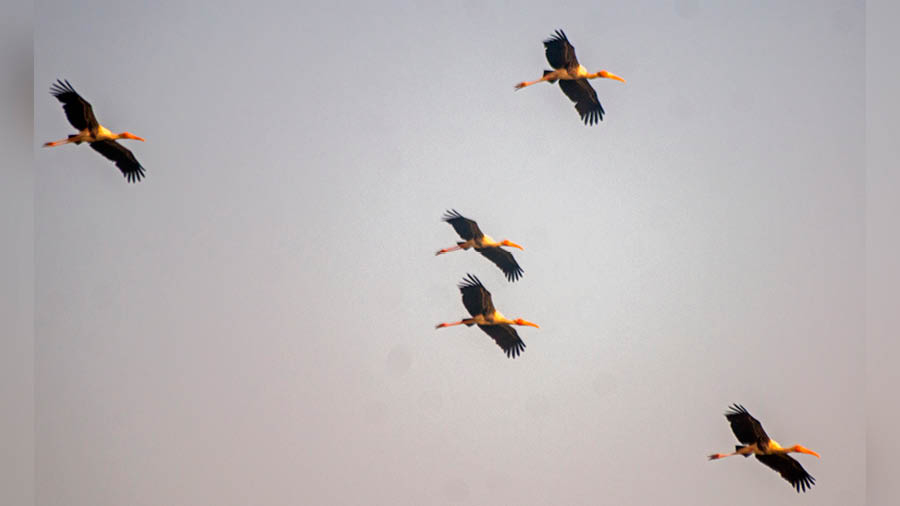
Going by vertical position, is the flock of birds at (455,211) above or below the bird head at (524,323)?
above

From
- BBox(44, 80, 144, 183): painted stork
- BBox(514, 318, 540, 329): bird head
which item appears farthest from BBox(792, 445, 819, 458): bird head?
BBox(44, 80, 144, 183): painted stork

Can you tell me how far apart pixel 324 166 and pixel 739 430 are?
1.35 metres

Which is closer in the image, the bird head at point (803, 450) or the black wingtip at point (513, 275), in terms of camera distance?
the bird head at point (803, 450)

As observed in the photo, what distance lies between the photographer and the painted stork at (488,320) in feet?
6.81

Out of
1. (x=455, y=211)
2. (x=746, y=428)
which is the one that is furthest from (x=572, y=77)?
(x=746, y=428)

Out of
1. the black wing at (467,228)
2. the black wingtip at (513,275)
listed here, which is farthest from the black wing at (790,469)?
the black wing at (467,228)

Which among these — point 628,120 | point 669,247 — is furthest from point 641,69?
point 669,247

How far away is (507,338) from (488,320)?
0.07 m

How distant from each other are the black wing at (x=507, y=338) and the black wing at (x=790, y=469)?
0.70 meters

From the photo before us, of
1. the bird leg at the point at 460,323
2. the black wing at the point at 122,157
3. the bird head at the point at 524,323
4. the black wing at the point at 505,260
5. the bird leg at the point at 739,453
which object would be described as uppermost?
the black wing at the point at 122,157

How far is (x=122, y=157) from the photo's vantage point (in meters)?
2.09

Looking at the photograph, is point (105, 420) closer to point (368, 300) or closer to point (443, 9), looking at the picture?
point (368, 300)

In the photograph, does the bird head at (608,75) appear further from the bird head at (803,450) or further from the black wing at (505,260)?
the bird head at (803,450)

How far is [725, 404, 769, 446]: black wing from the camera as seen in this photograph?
6.64ft
